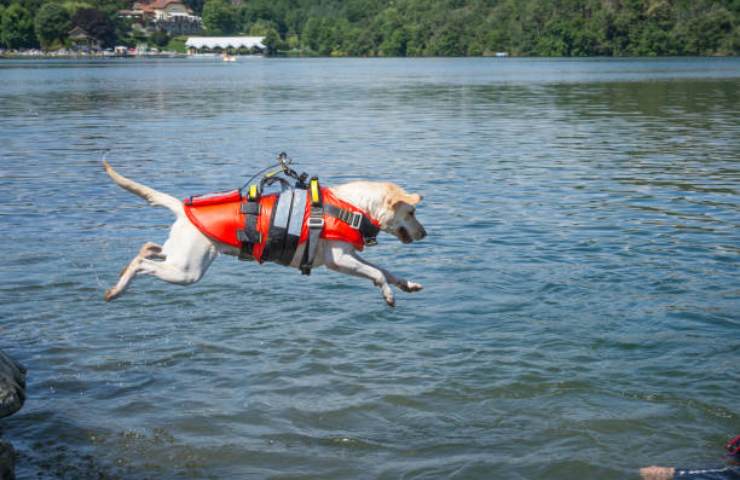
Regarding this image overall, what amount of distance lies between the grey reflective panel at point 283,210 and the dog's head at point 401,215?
0.84 metres

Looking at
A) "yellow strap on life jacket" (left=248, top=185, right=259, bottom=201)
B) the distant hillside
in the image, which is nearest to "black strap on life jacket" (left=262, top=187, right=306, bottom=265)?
"yellow strap on life jacket" (left=248, top=185, right=259, bottom=201)

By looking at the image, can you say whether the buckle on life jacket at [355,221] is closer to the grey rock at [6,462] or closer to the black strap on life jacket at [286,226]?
the black strap on life jacket at [286,226]

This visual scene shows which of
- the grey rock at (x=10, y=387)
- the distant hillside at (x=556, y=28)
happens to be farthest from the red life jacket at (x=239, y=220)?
the distant hillside at (x=556, y=28)

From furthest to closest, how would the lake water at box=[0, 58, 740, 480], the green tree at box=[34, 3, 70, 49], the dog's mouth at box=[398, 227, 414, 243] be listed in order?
the green tree at box=[34, 3, 70, 49] < the dog's mouth at box=[398, 227, 414, 243] < the lake water at box=[0, 58, 740, 480]

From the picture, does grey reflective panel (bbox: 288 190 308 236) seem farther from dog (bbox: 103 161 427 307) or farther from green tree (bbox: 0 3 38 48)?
green tree (bbox: 0 3 38 48)

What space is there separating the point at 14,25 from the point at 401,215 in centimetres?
20694

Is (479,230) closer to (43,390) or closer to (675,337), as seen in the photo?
(675,337)

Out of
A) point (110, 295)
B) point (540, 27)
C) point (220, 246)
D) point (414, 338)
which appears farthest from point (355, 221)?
point (540, 27)

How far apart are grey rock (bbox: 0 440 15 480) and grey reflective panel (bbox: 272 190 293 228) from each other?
106 inches

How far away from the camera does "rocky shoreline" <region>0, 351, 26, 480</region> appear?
6.49m

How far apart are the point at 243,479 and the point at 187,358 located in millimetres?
2562

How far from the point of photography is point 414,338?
952 cm

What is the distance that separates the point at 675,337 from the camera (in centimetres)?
943

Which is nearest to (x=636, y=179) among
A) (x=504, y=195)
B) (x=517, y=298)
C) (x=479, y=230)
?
(x=504, y=195)
